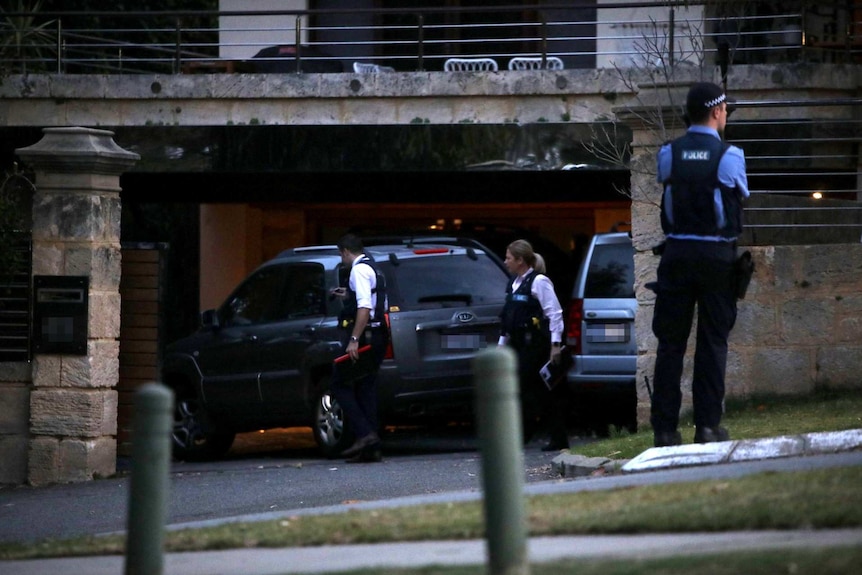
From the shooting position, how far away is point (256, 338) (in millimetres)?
12484

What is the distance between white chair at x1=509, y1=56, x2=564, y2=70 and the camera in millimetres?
17203

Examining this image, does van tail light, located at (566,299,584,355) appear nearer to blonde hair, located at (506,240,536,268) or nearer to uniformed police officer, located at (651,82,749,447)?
blonde hair, located at (506,240,536,268)

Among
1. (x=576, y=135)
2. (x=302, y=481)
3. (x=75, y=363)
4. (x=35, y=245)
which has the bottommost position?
(x=302, y=481)

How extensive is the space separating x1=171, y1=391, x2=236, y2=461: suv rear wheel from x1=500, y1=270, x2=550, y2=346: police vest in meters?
3.40

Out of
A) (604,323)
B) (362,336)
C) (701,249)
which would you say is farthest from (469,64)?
(701,249)

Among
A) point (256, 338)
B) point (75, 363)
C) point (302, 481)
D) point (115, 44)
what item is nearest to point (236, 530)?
point (302, 481)

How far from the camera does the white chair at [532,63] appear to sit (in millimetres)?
17203

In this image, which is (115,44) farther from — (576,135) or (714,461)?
(714,461)

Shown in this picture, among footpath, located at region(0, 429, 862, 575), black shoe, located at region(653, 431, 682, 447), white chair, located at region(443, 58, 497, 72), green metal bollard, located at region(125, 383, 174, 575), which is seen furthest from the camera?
white chair, located at region(443, 58, 497, 72)

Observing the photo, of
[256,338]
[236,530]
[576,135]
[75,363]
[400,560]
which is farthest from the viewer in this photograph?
[576,135]

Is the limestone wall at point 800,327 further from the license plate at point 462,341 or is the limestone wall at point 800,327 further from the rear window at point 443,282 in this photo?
the rear window at point 443,282

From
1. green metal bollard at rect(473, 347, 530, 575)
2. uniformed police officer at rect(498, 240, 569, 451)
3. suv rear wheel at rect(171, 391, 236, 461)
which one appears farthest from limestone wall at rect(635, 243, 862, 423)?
green metal bollard at rect(473, 347, 530, 575)

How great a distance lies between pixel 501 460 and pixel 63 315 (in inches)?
295

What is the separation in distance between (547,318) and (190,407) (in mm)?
3955
